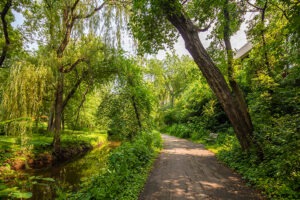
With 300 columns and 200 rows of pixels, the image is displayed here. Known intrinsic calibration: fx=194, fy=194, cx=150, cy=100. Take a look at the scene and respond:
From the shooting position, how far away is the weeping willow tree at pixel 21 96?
3.63 meters

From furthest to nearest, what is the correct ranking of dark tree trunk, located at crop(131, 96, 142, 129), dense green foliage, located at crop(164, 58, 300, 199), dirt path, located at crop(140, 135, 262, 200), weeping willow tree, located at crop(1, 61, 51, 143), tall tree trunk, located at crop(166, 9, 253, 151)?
dark tree trunk, located at crop(131, 96, 142, 129)
tall tree trunk, located at crop(166, 9, 253, 151)
dirt path, located at crop(140, 135, 262, 200)
dense green foliage, located at crop(164, 58, 300, 199)
weeping willow tree, located at crop(1, 61, 51, 143)

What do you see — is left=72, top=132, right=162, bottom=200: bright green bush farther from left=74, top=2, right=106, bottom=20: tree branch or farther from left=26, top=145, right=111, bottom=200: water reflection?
left=74, top=2, right=106, bottom=20: tree branch

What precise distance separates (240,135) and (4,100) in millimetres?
6808

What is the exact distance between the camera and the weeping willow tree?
363 centimetres

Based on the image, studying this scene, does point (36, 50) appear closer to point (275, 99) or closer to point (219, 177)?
point (219, 177)

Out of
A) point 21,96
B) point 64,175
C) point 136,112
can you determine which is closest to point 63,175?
point 64,175

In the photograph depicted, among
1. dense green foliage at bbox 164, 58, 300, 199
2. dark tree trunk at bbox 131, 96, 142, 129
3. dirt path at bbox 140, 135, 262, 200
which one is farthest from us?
dark tree trunk at bbox 131, 96, 142, 129

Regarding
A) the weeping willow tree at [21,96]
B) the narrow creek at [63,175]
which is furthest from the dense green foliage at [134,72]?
the narrow creek at [63,175]

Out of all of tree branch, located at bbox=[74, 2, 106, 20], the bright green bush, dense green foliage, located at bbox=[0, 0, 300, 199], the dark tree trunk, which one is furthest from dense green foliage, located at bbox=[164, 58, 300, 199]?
tree branch, located at bbox=[74, 2, 106, 20]

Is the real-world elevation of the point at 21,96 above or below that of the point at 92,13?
below

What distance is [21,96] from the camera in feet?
13.7

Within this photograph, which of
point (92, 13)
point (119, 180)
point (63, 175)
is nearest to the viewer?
point (119, 180)

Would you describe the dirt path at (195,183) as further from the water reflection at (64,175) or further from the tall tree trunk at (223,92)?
the water reflection at (64,175)

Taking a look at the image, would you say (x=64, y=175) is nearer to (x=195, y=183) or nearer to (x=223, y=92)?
(x=195, y=183)
